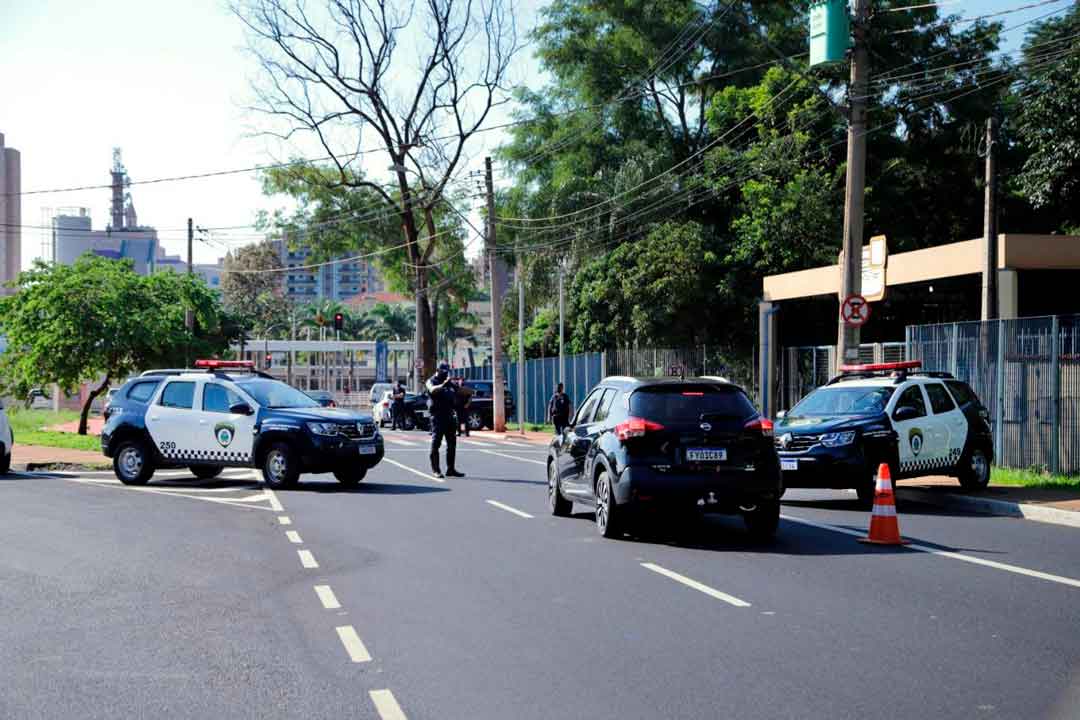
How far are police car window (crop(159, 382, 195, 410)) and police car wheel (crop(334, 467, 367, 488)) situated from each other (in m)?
2.63

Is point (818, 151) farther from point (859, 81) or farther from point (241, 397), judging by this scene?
point (241, 397)

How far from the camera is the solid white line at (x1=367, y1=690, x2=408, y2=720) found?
5996 mm

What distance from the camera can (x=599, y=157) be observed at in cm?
4950

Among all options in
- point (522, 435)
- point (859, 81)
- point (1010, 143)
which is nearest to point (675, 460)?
point (859, 81)

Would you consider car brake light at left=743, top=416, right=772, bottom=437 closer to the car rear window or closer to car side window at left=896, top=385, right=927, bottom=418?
the car rear window

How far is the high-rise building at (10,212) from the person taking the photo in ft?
557

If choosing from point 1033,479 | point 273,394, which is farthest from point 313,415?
point 1033,479

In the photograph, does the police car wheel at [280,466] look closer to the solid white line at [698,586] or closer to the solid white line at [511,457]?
the solid white line at [511,457]

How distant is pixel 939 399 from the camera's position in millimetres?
17719

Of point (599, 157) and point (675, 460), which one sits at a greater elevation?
point (599, 157)

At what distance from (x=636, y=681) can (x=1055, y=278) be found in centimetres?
2771

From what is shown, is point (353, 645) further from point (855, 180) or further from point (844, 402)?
point (855, 180)

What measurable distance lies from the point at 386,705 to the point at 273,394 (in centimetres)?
1408

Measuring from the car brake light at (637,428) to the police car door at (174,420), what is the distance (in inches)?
377
